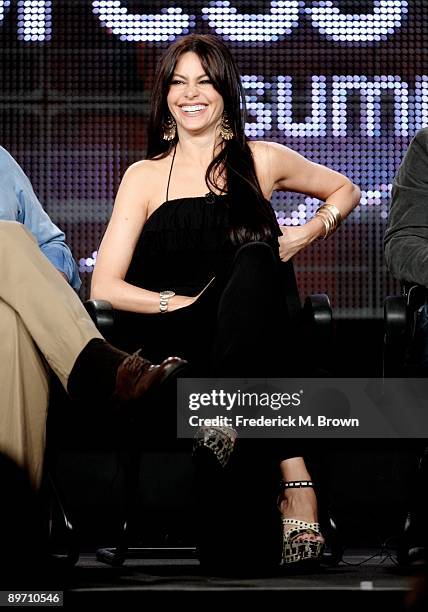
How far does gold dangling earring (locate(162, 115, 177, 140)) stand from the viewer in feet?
10.6

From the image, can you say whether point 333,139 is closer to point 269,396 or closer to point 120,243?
point 120,243

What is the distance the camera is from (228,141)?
3.21m

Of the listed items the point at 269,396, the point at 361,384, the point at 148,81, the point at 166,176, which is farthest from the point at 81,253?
the point at 269,396

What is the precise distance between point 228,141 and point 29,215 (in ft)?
2.16

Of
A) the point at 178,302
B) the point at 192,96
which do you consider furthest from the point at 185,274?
the point at 192,96

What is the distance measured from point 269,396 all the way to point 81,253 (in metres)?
1.87

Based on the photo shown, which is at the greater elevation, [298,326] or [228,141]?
[228,141]

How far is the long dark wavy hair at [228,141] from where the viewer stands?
300 cm

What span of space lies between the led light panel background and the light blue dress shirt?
0.80 m

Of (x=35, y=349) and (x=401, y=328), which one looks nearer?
(x=35, y=349)

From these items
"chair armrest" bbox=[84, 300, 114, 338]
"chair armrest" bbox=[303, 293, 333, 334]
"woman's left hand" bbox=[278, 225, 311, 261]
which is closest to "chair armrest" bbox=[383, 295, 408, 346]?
"chair armrest" bbox=[303, 293, 333, 334]

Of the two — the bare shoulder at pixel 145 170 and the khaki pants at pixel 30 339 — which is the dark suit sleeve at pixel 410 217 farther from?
the khaki pants at pixel 30 339

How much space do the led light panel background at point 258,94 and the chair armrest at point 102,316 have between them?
1.44m

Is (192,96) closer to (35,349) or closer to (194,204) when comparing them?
(194,204)
